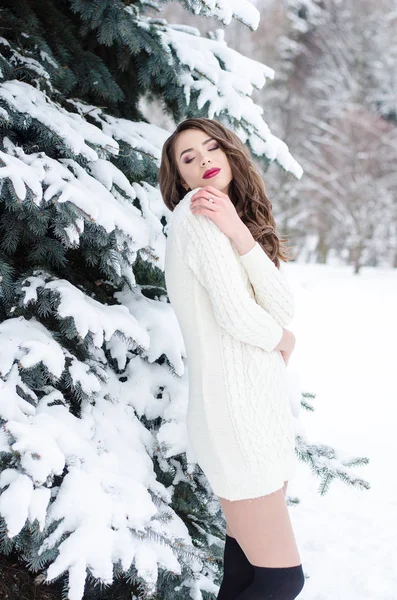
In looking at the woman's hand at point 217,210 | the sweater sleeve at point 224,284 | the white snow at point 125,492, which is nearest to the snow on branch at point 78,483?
the white snow at point 125,492

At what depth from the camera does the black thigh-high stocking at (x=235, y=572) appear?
80.4 inches

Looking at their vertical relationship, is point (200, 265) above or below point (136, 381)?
above

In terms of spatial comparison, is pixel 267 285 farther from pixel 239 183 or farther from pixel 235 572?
pixel 235 572

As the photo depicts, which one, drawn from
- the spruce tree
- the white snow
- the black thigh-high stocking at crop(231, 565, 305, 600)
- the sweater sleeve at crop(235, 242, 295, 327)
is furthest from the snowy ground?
the sweater sleeve at crop(235, 242, 295, 327)

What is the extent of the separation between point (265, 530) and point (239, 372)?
1.58ft

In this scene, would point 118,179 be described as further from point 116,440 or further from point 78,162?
point 116,440

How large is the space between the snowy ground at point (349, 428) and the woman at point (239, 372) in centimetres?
171

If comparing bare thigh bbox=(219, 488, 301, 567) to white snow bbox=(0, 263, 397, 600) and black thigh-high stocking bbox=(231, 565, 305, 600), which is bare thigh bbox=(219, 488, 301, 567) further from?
white snow bbox=(0, 263, 397, 600)

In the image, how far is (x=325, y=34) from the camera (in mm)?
23328

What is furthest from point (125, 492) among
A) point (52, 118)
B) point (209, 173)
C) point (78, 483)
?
point (52, 118)

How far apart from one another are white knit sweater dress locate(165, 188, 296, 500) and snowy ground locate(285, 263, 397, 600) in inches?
73.2

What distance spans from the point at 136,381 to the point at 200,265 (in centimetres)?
85

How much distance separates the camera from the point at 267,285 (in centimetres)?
180

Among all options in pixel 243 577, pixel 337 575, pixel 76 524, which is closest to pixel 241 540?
pixel 243 577
